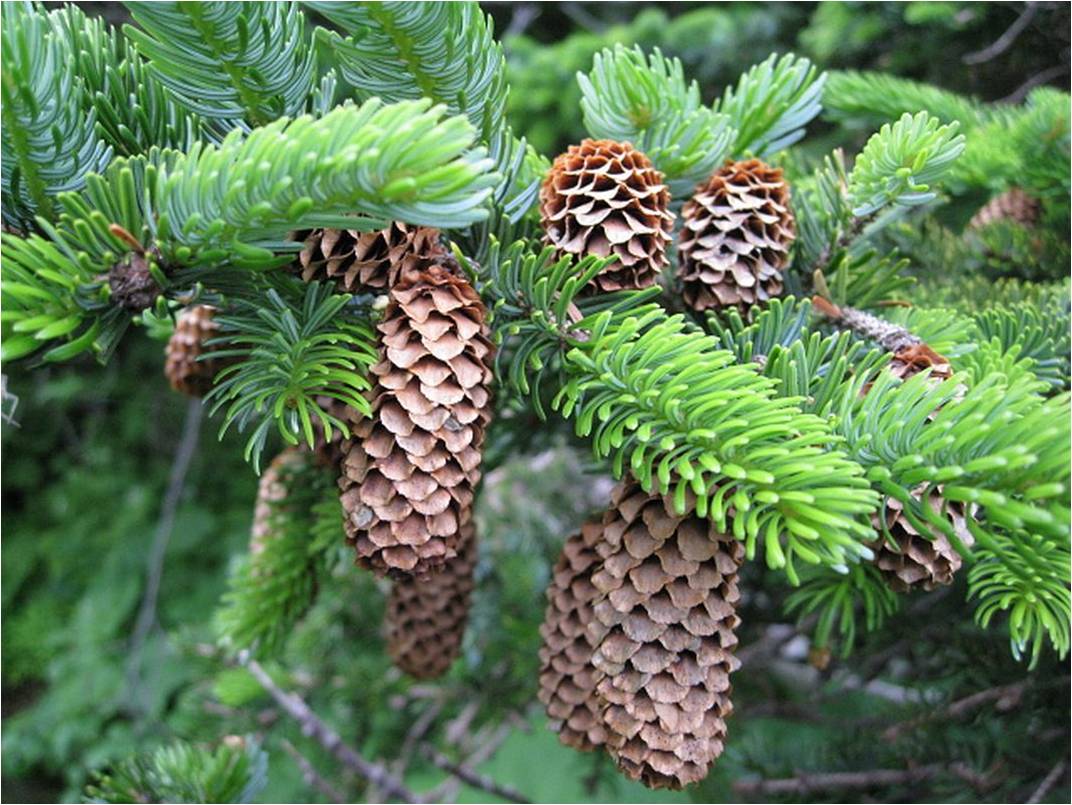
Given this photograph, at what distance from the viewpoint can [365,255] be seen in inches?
20.5

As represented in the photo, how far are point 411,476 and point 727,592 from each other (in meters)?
0.20

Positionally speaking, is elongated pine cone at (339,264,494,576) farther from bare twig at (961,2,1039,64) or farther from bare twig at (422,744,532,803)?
bare twig at (961,2,1039,64)

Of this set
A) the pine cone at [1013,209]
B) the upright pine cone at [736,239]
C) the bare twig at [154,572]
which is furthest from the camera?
the bare twig at [154,572]

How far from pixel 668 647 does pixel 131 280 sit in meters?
0.36

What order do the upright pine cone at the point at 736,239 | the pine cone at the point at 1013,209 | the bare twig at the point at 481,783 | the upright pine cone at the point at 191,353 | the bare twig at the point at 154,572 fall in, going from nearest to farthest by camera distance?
the upright pine cone at the point at 736,239 → the upright pine cone at the point at 191,353 → the pine cone at the point at 1013,209 → the bare twig at the point at 481,783 → the bare twig at the point at 154,572

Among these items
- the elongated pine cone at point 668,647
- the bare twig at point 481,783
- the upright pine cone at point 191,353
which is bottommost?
the bare twig at point 481,783

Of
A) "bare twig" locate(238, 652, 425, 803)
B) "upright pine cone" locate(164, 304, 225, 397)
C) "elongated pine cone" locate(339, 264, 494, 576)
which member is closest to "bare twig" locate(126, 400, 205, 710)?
"bare twig" locate(238, 652, 425, 803)

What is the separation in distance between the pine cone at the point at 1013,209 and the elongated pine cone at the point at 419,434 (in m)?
0.67

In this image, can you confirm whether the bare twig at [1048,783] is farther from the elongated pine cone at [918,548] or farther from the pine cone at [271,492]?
the pine cone at [271,492]

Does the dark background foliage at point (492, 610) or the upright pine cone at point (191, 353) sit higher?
the upright pine cone at point (191, 353)

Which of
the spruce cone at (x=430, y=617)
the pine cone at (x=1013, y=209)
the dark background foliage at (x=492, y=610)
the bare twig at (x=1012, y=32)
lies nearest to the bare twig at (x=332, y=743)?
the dark background foliage at (x=492, y=610)

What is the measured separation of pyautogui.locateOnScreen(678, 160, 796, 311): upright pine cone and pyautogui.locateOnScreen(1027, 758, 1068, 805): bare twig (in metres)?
0.55

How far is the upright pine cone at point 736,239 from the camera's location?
22.9 inches

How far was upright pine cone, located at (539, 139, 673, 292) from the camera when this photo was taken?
1.77 feet
